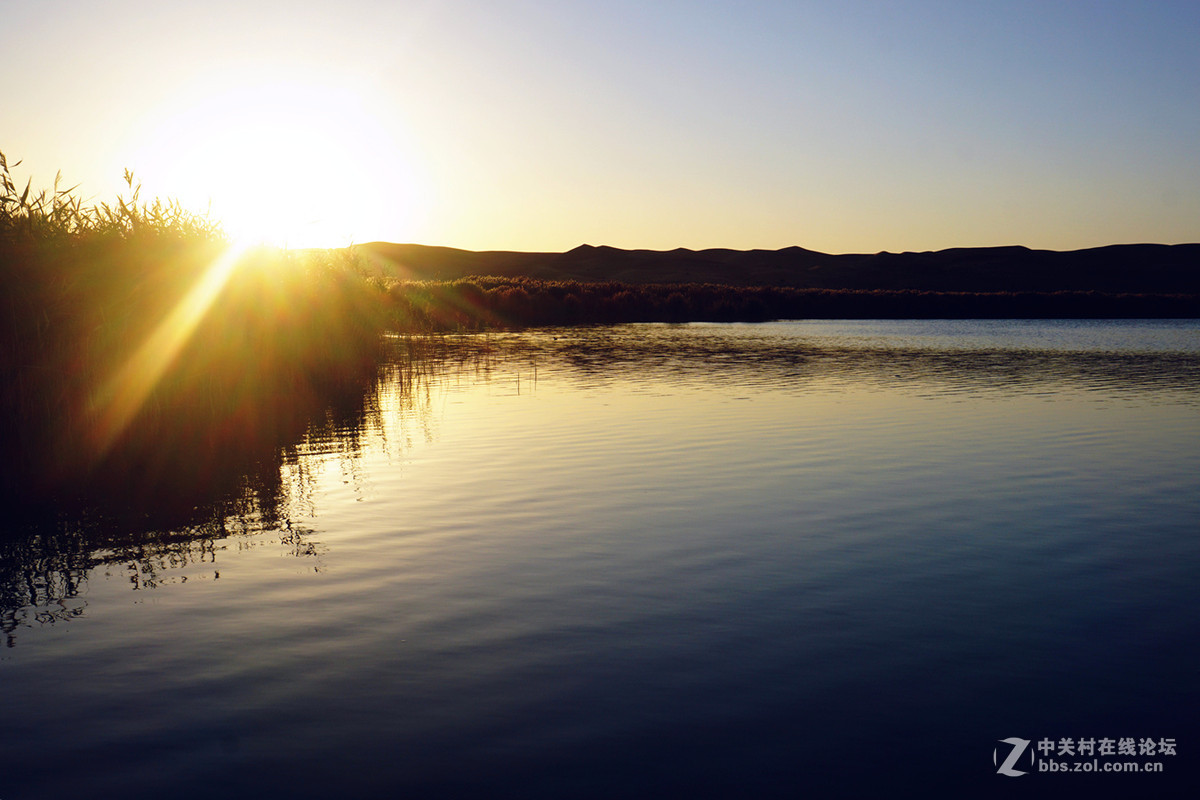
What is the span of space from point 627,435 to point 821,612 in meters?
11.0

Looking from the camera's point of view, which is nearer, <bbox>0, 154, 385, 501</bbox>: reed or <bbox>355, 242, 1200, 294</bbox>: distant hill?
<bbox>0, 154, 385, 501</bbox>: reed

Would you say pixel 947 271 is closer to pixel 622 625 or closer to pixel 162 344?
pixel 162 344

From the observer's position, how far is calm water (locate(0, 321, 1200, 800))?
575cm

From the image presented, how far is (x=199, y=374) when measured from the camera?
1994 centimetres

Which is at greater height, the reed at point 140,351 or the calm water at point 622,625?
the reed at point 140,351

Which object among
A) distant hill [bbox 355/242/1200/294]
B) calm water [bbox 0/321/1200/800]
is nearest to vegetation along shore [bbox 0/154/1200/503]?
calm water [bbox 0/321/1200/800]

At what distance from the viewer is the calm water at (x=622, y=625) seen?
5.75 m

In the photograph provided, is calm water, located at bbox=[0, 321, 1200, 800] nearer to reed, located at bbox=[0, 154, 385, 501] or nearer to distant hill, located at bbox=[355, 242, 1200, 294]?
reed, located at bbox=[0, 154, 385, 501]

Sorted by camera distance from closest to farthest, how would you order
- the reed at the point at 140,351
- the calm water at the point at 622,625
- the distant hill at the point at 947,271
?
the calm water at the point at 622,625 < the reed at the point at 140,351 < the distant hill at the point at 947,271

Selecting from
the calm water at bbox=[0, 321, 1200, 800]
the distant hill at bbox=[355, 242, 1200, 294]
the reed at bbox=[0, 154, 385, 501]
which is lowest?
the calm water at bbox=[0, 321, 1200, 800]

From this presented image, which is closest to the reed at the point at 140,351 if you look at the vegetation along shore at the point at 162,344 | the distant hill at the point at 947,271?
the vegetation along shore at the point at 162,344

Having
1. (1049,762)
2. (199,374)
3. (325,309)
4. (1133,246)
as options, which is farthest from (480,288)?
(1133,246)

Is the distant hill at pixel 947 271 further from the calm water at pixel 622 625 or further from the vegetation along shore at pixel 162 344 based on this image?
the calm water at pixel 622 625

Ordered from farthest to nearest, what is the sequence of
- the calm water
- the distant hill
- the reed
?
1. the distant hill
2. the reed
3. the calm water
